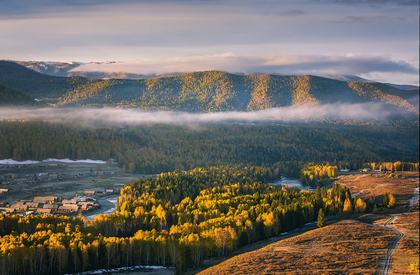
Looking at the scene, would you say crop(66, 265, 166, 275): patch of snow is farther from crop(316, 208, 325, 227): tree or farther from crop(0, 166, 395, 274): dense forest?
crop(316, 208, 325, 227): tree

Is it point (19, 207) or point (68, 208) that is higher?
point (19, 207)

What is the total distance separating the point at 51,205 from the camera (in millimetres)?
166125

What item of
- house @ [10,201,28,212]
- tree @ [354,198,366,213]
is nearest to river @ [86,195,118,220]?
house @ [10,201,28,212]

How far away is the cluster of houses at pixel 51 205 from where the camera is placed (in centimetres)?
15912

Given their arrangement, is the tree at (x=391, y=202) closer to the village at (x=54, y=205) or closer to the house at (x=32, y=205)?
the village at (x=54, y=205)

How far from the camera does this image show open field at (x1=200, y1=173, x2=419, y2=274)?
104 m

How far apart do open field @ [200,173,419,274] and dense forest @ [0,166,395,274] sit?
6790mm

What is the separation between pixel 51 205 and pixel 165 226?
4207cm

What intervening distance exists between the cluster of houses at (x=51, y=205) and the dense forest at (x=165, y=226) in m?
9.89

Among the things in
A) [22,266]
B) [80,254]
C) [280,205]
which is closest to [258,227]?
[280,205]

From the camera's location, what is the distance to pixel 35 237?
108 meters

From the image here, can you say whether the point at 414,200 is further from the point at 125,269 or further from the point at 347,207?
the point at 125,269

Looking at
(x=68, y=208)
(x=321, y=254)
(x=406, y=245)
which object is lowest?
(x=68, y=208)

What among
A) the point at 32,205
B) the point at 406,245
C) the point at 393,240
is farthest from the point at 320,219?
the point at 32,205
